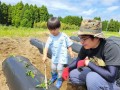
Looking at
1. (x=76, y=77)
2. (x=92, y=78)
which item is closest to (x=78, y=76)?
(x=76, y=77)

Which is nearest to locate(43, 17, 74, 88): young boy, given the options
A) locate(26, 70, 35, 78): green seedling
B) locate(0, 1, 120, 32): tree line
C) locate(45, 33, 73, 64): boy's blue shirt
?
locate(45, 33, 73, 64): boy's blue shirt

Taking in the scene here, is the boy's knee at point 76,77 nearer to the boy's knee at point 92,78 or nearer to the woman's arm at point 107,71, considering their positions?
the boy's knee at point 92,78

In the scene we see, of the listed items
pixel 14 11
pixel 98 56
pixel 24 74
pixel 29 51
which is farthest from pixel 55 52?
pixel 14 11

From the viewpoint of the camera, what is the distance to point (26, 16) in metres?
51.7

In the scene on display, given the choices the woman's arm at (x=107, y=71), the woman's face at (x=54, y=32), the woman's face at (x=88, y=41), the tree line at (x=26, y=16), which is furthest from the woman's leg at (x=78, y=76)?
the tree line at (x=26, y=16)

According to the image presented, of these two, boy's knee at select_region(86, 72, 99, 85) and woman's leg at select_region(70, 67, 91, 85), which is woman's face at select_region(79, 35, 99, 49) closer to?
boy's knee at select_region(86, 72, 99, 85)

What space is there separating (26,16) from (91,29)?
49.3 metres

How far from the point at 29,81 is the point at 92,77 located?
101 cm

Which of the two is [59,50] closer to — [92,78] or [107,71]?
[92,78]

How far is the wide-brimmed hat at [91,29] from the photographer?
3.22 m

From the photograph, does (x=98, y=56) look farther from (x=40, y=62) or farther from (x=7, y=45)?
(x=7, y=45)

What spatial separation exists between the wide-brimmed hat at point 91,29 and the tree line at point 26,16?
47402mm

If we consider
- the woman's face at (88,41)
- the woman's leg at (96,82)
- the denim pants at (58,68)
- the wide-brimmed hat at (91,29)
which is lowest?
the denim pants at (58,68)

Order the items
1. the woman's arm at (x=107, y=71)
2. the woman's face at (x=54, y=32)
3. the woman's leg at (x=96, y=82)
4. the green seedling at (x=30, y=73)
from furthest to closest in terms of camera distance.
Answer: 1. the woman's face at (x=54, y=32)
2. the green seedling at (x=30, y=73)
3. the woman's leg at (x=96, y=82)
4. the woman's arm at (x=107, y=71)
